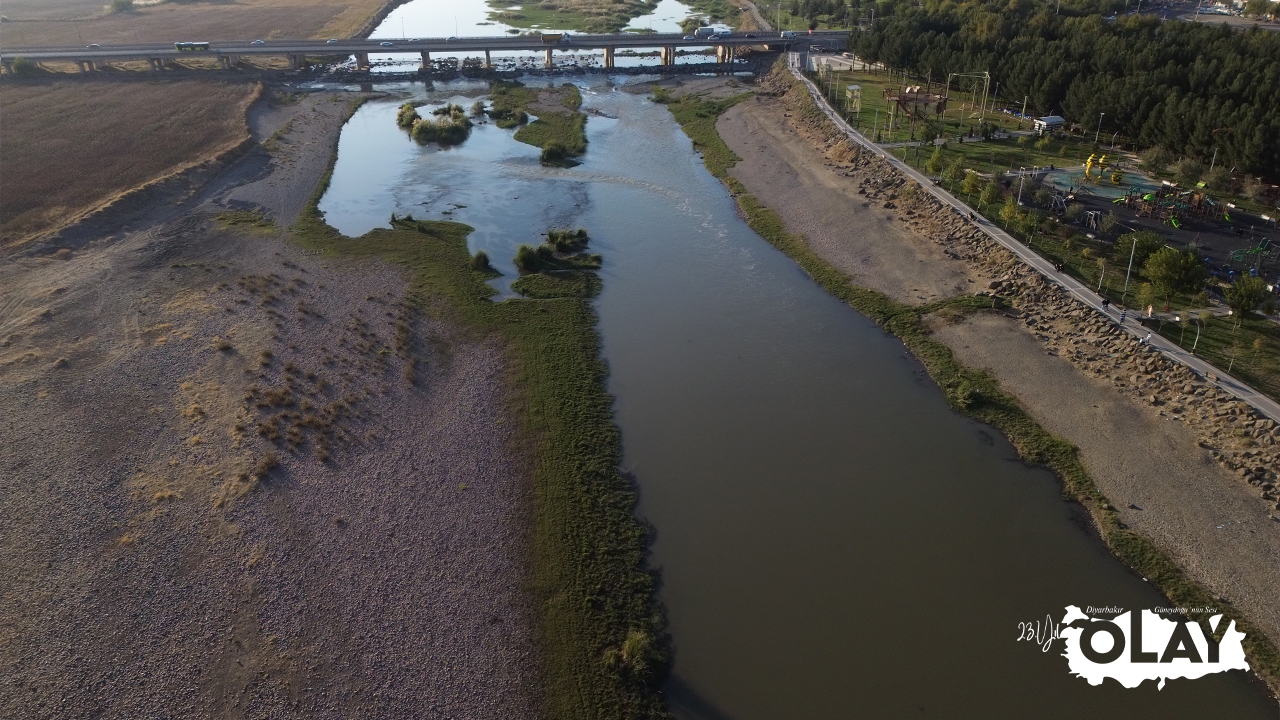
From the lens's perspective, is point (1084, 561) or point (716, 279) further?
point (716, 279)

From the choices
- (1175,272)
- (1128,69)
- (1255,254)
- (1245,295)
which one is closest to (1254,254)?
(1255,254)

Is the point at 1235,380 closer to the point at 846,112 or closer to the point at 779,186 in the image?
the point at 779,186

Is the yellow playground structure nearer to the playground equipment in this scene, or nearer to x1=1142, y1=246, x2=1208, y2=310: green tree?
the playground equipment

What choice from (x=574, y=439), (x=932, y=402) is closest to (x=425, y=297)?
(x=574, y=439)

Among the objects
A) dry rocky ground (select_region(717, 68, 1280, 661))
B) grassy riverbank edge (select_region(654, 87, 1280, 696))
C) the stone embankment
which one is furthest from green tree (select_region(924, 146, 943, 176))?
grassy riverbank edge (select_region(654, 87, 1280, 696))

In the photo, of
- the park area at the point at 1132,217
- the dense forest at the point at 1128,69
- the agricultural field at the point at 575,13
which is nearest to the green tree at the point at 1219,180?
the park area at the point at 1132,217

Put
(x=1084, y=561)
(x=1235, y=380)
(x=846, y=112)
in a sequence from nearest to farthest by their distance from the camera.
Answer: (x=1084, y=561), (x=1235, y=380), (x=846, y=112)

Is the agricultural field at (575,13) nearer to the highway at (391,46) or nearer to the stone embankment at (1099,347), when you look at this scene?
the highway at (391,46)
